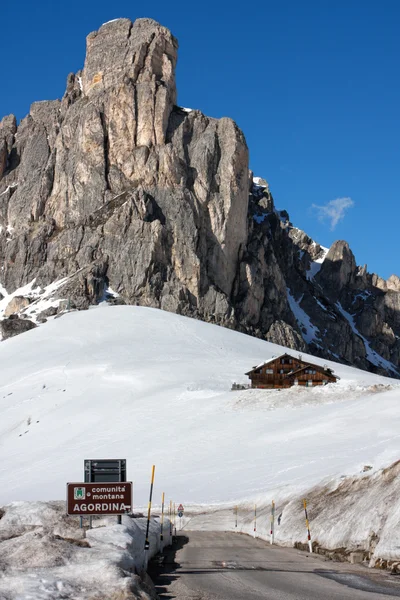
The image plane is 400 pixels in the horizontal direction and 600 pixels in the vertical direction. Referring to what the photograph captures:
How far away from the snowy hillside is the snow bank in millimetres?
9883

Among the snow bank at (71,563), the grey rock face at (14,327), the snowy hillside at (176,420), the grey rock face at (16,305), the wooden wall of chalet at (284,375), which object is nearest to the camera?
the snow bank at (71,563)

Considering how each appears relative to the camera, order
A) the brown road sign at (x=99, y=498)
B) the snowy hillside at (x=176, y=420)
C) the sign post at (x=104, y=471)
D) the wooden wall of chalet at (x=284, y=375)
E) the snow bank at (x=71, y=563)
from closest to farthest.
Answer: the snow bank at (x=71, y=563) → the brown road sign at (x=99, y=498) → the sign post at (x=104, y=471) → the snowy hillside at (x=176, y=420) → the wooden wall of chalet at (x=284, y=375)

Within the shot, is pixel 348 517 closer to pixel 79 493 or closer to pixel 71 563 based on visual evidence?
pixel 79 493

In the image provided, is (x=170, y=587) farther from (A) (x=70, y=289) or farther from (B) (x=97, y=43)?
(B) (x=97, y=43)

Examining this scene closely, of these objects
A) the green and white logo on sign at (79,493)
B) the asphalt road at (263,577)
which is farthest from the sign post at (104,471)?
the asphalt road at (263,577)

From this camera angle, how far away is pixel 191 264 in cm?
14812

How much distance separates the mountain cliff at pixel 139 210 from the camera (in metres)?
147

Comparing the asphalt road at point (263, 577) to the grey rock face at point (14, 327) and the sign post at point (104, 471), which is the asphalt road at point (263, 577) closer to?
the sign post at point (104, 471)

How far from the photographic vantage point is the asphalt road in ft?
36.4

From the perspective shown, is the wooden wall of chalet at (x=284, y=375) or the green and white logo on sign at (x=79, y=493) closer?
the green and white logo on sign at (x=79, y=493)

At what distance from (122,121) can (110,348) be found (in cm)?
8642

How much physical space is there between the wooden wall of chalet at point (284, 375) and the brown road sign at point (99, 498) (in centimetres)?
6476

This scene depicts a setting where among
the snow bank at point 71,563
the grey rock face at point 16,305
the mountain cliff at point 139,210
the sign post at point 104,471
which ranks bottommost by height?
the snow bank at point 71,563

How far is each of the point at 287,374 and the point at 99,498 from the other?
68813 millimetres
